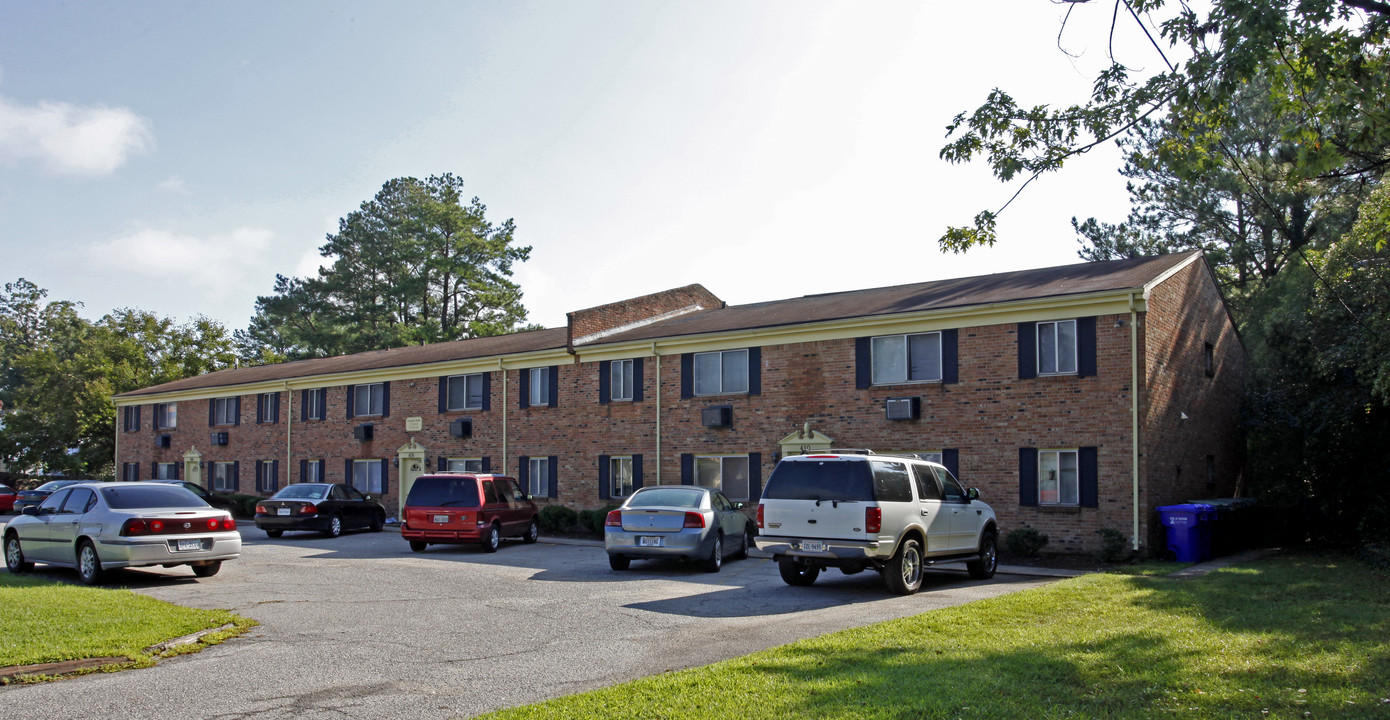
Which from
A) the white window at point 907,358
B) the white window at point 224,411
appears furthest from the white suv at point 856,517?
the white window at point 224,411

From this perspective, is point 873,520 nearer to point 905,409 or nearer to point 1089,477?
point 1089,477

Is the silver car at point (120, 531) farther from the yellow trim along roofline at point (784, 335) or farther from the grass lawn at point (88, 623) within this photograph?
the yellow trim along roofline at point (784, 335)

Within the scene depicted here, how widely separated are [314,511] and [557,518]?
19.3 ft

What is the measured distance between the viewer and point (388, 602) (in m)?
12.1

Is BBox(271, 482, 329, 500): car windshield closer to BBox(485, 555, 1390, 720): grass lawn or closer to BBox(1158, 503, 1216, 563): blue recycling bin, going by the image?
BBox(485, 555, 1390, 720): grass lawn

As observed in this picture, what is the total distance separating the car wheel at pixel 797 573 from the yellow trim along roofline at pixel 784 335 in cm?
792

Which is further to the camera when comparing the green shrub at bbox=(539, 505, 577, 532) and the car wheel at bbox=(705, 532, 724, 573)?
the green shrub at bbox=(539, 505, 577, 532)

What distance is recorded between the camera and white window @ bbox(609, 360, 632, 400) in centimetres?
2608

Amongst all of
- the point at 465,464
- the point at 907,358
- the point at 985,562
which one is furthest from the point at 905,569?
the point at 465,464

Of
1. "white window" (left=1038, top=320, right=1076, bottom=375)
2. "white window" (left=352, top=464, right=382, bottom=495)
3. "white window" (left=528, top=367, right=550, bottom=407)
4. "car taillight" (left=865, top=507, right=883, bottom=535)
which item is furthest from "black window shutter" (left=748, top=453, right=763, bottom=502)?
"white window" (left=352, top=464, right=382, bottom=495)

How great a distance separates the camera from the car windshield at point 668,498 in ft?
53.1

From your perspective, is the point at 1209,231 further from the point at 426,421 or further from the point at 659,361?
the point at 426,421

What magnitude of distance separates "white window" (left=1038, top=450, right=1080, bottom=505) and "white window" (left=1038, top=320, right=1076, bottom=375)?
1.58 metres

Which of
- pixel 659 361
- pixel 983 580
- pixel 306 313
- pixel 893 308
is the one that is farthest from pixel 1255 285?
pixel 306 313
